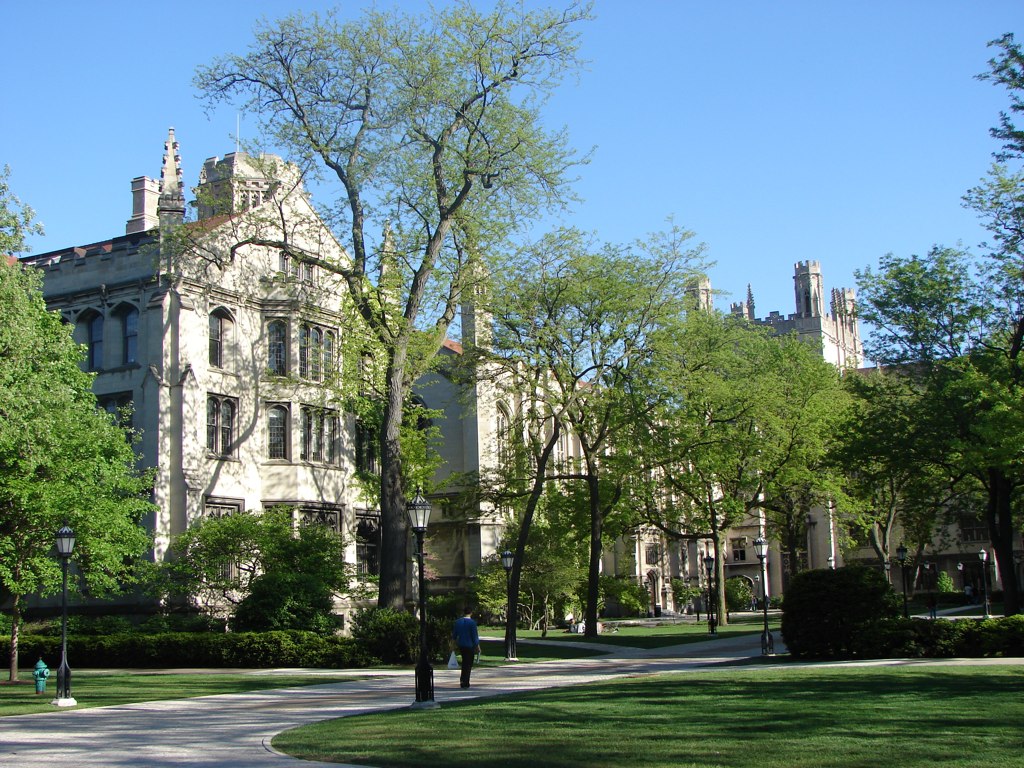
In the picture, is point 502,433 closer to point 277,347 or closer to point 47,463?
point 277,347

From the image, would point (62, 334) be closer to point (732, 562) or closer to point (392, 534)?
point (392, 534)

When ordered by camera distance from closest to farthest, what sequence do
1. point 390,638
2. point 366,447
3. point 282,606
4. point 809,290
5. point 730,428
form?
point 390,638
point 282,606
point 730,428
point 366,447
point 809,290

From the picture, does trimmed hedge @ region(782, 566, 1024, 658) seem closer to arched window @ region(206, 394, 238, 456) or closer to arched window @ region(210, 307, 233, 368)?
arched window @ region(206, 394, 238, 456)

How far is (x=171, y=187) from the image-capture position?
42406 mm

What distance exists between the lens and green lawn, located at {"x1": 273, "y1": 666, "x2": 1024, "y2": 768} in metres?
12.1

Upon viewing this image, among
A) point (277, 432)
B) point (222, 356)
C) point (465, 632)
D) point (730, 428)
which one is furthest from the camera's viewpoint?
point (730, 428)

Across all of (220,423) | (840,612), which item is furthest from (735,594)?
(840,612)

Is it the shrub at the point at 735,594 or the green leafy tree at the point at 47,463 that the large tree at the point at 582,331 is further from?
the shrub at the point at 735,594

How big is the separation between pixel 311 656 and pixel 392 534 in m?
4.14

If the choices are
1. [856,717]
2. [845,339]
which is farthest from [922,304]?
[845,339]

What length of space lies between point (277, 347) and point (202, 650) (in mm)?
15139

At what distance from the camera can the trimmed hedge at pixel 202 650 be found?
102 feet

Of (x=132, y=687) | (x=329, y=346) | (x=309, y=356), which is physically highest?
(x=329, y=346)

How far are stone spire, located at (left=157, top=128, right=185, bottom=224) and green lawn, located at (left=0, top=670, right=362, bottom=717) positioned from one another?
56.4 feet
